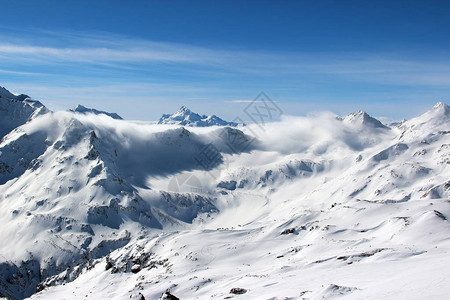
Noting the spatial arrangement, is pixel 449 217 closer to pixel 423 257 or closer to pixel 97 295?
pixel 423 257

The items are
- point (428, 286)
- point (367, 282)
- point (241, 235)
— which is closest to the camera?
point (428, 286)

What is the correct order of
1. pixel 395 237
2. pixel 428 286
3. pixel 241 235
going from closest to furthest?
1. pixel 428 286
2. pixel 395 237
3. pixel 241 235

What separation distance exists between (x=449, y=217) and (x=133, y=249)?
9799 cm

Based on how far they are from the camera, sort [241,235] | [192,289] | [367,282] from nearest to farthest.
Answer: [367,282] → [192,289] → [241,235]

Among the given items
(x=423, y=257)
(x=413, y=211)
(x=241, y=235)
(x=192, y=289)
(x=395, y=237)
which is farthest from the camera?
(x=241, y=235)

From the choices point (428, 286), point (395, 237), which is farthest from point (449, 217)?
point (428, 286)

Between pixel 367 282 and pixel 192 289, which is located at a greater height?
pixel 367 282

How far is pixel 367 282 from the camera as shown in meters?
52.2

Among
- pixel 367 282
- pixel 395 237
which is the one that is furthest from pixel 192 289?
pixel 395 237

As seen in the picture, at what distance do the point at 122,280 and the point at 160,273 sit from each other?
1305cm

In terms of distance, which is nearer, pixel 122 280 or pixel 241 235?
pixel 122 280

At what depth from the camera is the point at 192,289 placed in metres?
79.0

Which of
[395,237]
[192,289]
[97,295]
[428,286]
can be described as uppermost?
[428,286]

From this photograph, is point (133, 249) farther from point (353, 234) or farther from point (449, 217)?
point (449, 217)
